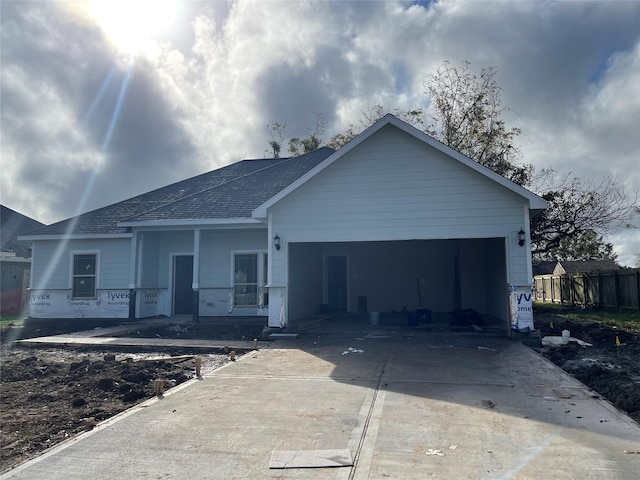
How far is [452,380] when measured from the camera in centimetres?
732

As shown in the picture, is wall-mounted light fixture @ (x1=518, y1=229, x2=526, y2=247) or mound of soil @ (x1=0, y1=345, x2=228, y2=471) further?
wall-mounted light fixture @ (x1=518, y1=229, x2=526, y2=247)

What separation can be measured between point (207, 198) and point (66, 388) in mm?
10085

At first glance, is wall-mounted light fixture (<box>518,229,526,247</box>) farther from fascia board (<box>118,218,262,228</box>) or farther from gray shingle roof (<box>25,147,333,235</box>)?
gray shingle roof (<box>25,147,333,235</box>)

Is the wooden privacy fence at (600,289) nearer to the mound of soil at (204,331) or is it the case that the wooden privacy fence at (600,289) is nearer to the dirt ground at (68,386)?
the mound of soil at (204,331)

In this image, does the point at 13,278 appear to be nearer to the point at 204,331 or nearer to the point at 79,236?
the point at 79,236

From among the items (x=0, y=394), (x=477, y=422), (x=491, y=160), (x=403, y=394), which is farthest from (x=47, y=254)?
(x=491, y=160)

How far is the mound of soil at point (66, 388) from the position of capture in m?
5.23

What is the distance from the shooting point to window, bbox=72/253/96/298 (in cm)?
1670

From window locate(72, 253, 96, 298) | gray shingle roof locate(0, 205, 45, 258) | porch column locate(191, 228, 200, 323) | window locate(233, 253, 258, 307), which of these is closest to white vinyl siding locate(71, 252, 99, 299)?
window locate(72, 253, 96, 298)

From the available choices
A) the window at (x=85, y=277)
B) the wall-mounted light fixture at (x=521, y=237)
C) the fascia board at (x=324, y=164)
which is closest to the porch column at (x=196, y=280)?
the fascia board at (x=324, y=164)

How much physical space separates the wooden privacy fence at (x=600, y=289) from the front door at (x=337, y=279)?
10.5 metres

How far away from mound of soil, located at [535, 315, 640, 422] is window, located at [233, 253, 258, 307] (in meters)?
8.99

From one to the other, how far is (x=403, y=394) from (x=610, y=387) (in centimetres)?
295

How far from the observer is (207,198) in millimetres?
16719
